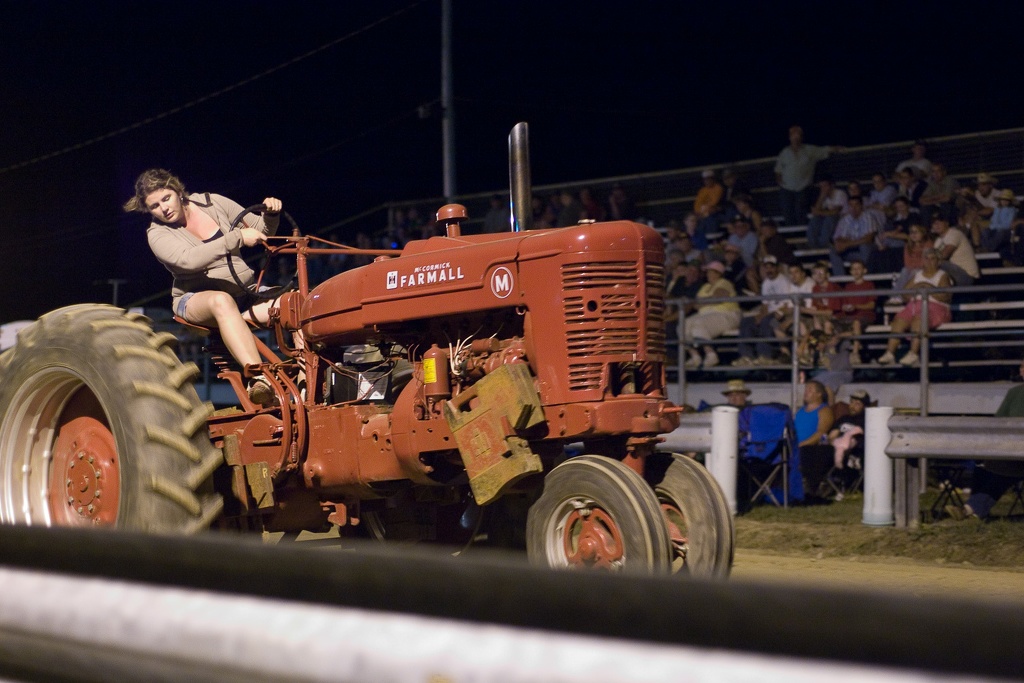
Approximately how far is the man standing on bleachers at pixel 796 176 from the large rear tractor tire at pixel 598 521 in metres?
11.5

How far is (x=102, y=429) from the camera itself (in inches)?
209

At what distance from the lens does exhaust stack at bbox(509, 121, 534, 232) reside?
225 inches

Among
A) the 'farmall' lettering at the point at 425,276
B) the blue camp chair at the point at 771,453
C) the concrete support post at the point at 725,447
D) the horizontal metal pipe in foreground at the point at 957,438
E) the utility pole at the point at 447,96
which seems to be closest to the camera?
the 'farmall' lettering at the point at 425,276

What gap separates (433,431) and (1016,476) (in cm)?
544

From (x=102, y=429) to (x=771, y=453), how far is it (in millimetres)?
6847

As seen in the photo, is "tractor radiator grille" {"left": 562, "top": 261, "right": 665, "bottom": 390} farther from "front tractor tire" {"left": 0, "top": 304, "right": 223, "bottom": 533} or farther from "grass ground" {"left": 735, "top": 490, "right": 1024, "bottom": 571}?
"grass ground" {"left": 735, "top": 490, "right": 1024, "bottom": 571}

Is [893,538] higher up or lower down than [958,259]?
lower down

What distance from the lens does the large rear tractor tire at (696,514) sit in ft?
15.3

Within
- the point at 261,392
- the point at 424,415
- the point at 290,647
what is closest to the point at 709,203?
the point at 261,392

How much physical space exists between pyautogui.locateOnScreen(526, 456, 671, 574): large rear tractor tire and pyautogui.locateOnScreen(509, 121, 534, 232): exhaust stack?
5.08ft

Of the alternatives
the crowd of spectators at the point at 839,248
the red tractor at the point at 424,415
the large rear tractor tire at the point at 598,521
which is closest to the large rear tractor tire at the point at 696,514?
the red tractor at the point at 424,415

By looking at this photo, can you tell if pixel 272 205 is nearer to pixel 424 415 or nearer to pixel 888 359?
pixel 424 415

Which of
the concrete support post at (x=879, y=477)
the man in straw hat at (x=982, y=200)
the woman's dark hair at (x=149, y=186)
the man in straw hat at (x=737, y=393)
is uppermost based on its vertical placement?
the man in straw hat at (x=982, y=200)

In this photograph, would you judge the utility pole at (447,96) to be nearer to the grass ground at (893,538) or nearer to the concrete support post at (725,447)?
the concrete support post at (725,447)
